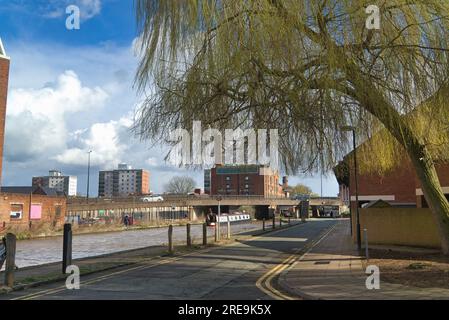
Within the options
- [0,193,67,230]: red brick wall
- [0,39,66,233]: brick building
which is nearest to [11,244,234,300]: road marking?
[0,39,66,233]: brick building

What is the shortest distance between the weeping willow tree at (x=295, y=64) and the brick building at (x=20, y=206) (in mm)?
33737

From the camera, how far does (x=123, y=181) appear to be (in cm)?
15250

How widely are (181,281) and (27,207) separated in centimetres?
4253

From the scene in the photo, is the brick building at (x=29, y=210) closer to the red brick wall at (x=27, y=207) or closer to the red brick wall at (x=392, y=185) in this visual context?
the red brick wall at (x=27, y=207)

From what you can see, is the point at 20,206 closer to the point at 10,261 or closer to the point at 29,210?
the point at 29,210

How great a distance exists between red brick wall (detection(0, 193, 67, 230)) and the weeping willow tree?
35.9m

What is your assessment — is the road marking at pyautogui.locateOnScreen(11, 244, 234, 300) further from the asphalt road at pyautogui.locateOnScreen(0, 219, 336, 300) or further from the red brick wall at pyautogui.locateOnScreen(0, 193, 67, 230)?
the red brick wall at pyautogui.locateOnScreen(0, 193, 67, 230)

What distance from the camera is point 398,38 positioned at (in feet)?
34.1

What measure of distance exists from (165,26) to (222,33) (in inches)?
61.3

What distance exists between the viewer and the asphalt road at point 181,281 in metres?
10.3

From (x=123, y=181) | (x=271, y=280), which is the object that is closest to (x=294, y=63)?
(x=271, y=280)

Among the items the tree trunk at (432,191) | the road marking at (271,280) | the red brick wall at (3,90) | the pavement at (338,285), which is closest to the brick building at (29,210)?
the red brick wall at (3,90)

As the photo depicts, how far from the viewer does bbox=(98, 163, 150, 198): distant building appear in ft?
493

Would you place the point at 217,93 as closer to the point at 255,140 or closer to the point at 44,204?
the point at 255,140
